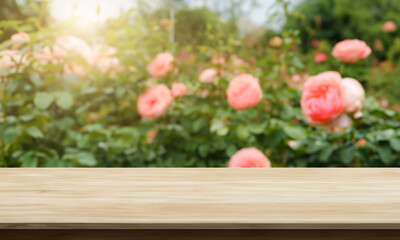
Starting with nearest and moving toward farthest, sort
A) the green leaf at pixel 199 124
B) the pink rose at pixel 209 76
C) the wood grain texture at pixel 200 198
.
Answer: the wood grain texture at pixel 200 198
the green leaf at pixel 199 124
the pink rose at pixel 209 76

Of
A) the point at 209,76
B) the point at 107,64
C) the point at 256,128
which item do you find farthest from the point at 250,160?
the point at 107,64

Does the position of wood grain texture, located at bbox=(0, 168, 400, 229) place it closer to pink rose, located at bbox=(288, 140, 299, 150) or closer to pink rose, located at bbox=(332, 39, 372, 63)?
pink rose, located at bbox=(288, 140, 299, 150)

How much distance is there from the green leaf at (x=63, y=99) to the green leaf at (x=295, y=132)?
686 millimetres

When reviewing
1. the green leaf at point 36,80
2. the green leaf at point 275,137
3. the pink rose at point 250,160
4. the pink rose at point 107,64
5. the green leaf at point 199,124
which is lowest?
the pink rose at point 250,160

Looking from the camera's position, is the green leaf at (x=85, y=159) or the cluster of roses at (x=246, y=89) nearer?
the cluster of roses at (x=246, y=89)

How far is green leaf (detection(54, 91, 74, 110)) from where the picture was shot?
4.18ft

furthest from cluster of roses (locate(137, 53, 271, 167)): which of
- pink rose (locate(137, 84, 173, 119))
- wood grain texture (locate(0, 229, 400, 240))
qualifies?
wood grain texture (locate(0, 229, 400, 240))

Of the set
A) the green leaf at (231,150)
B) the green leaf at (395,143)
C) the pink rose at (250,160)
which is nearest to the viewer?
the pink rose at (250,160)

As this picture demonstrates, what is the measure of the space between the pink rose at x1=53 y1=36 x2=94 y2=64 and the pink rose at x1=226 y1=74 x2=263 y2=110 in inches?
21.5

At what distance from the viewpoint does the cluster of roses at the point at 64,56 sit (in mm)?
1300

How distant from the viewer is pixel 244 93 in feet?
4.33

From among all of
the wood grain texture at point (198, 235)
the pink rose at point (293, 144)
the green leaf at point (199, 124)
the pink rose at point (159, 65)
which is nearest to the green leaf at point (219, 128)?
the green leaf at point (199, 124)

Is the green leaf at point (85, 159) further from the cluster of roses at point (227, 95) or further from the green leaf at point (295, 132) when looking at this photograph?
the green leaf at point (295, 132)

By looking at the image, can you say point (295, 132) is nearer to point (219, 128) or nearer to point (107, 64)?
point (219, 128)
